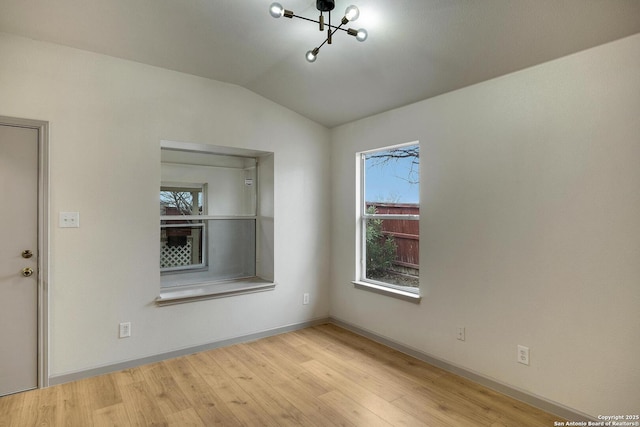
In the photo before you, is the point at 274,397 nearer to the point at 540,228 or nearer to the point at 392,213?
the point at 392,213

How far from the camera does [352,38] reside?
2.53m

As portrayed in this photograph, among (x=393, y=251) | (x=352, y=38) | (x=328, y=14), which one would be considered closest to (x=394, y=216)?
(x=393, y=251)

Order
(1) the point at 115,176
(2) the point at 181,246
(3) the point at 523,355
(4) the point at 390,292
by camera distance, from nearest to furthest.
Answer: (3) the point at 523,355
(1) the point at 115,176
(4) the point at 390,292
(2) the point at 181,246

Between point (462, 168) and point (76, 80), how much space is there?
3.18 metres

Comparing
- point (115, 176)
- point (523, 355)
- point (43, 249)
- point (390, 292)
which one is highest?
point (115, 176)

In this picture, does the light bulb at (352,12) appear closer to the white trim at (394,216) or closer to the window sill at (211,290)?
the white trim at (394,216)

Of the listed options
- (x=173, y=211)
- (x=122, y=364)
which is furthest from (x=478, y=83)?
(x=122, y=364)

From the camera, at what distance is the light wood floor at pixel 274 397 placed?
2262 millimetres

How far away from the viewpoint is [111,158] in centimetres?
288

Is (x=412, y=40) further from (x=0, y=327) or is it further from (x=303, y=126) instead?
(x=0, y=327)

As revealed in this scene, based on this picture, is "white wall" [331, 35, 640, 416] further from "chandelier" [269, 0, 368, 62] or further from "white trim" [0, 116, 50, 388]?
"white trim" [0, 116, 50, 388]

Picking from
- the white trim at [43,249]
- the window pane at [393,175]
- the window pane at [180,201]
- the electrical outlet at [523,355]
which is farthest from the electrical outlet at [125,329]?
the electrical outlet at [523,355]

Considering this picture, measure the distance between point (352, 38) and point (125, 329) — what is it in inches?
118

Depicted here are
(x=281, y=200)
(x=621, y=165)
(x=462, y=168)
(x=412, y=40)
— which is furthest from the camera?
(x=281, y=200)
